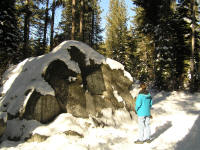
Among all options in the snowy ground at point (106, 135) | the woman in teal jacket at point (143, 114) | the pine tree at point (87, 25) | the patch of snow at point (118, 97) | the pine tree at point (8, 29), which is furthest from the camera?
the pine tree at point (87, 25)

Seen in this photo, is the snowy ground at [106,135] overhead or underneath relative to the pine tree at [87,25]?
underneath

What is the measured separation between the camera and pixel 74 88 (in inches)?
281

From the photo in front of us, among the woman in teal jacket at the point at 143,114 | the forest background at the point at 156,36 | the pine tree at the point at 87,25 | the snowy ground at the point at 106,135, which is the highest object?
the pine tree at the point at 87,25

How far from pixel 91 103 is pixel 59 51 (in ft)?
8.44

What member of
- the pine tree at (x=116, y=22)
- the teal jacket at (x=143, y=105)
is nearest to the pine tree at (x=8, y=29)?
the teal jacket at (x=143, y=105)

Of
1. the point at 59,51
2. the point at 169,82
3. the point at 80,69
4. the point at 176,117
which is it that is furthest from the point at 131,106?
the point at 169,82

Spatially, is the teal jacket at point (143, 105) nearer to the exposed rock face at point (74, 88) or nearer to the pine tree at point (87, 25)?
the exposed rock face at point (74, 88)

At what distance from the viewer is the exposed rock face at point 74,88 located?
20.0 feet

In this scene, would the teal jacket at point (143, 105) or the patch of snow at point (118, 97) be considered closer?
the teal jacket at point (143, 105)

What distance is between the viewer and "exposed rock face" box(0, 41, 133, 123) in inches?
240

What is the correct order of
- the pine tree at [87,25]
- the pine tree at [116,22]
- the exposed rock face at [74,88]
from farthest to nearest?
the pine tree at [116,22], the pine tree at [87,25], the exposed rock face at [74,88]

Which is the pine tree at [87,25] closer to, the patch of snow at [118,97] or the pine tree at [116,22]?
the pine tree at [116,22]

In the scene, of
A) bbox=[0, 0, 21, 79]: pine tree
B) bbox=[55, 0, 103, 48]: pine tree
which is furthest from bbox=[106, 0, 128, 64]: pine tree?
bbox=[0, 0, 21, 79]: pine tree

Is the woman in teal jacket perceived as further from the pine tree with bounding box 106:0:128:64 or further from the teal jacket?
the pine tree with bounding box 106:0:128:64
